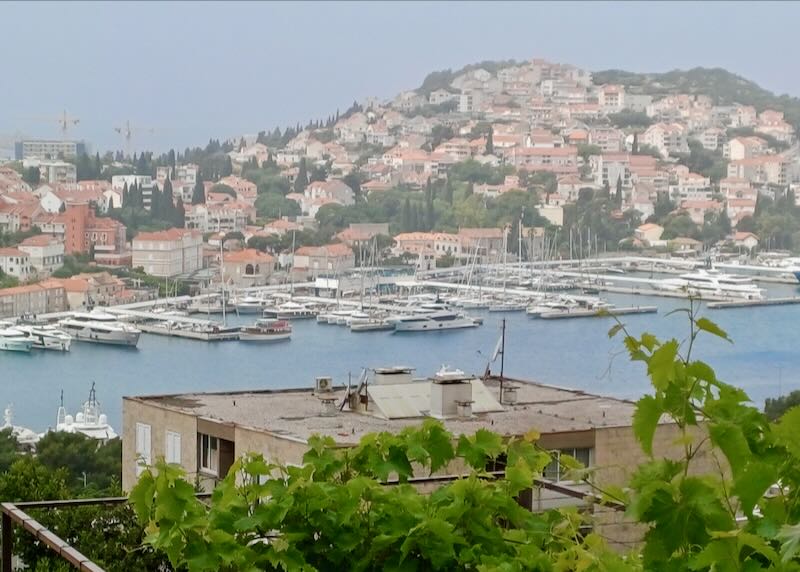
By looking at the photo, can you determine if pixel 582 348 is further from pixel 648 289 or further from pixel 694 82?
pixel 694 82

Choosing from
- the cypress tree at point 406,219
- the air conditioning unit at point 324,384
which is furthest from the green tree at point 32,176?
the air conditioning unit at point 324,384

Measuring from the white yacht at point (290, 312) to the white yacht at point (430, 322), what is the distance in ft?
3.85

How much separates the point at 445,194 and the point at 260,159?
3.10m

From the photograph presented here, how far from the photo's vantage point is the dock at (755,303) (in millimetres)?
22453

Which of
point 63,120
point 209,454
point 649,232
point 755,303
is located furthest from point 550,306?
point 209,454

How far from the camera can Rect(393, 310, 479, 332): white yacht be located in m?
21.8

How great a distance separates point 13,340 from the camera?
19.9m

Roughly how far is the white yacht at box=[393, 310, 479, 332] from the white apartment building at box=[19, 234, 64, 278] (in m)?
4.46

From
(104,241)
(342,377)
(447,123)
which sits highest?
(447,123)

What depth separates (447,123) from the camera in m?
28.2

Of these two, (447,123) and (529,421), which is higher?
(447,123)

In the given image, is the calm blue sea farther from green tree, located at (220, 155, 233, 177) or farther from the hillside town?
green tree, located at (220, 155, 233, 177)

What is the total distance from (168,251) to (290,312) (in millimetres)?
1800

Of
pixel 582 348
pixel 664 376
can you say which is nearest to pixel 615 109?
pixel 582 348
